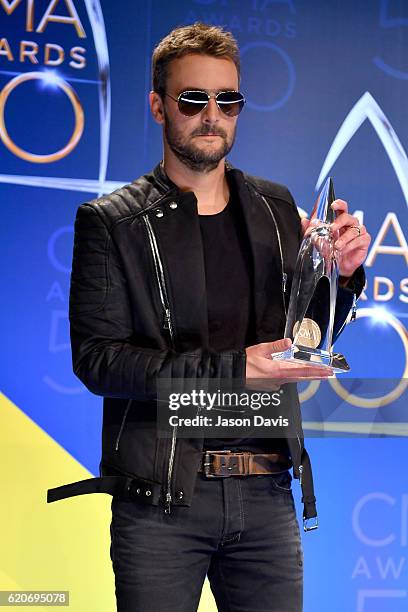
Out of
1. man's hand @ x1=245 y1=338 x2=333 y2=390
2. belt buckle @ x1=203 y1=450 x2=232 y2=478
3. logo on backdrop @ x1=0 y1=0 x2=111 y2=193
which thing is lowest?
belt buckle @ x1=203 y1=450 x2=232 y2=478

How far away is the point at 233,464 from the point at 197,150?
0.65 meters

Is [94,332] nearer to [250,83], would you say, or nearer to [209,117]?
[209,117]

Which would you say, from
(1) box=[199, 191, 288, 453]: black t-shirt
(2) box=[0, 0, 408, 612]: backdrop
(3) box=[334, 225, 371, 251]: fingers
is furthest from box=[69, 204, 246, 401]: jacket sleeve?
(2) box=[0, 0, 408, 612]: backdrop

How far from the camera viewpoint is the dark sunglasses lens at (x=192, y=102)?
77.3 inches

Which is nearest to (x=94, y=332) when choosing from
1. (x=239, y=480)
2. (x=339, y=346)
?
(x=239, y=480)

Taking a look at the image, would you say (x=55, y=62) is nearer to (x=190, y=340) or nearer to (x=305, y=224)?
(x=305, y=224)

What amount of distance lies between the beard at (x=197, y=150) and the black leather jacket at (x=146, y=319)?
73 mm

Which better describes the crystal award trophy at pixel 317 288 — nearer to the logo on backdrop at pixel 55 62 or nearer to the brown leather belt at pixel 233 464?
the brown leather belt at pixel 233 464

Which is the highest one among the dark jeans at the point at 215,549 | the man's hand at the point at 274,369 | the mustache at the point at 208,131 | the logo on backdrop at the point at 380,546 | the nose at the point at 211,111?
the nose at the point at 211,111

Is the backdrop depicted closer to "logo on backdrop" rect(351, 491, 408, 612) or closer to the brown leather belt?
"logo on backdrop" rect(351, 491, 408, 612)

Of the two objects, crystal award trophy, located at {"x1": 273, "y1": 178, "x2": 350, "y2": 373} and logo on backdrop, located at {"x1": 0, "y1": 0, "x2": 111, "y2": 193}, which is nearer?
crystal award trophy, located at {"x1": 273, "y1": 178, "x2": 350, "y2": 373}

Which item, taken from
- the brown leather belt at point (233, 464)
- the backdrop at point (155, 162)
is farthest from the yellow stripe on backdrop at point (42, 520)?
the brown leather belt at point (233, 464)

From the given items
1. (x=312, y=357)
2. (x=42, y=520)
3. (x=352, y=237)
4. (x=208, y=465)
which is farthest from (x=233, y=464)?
(x=42, y=520)

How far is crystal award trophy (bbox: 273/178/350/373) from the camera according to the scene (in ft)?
6.00
